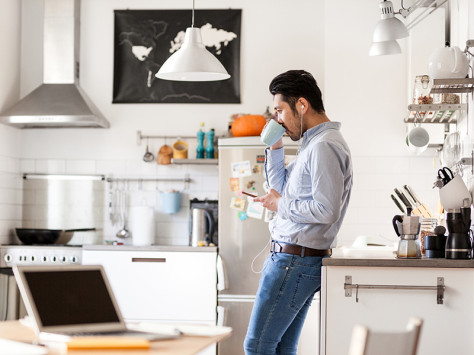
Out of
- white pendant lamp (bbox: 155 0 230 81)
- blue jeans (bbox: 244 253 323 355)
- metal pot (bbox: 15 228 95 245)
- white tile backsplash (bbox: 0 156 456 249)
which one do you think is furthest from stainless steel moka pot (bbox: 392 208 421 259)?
metal pot (bbox: 15 228 95 245)

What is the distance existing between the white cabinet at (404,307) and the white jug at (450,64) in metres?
1.04

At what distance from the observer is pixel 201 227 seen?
5.80m

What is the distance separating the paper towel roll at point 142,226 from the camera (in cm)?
594

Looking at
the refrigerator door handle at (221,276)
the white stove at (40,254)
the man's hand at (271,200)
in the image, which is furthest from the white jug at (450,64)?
the white stove at (40,254)

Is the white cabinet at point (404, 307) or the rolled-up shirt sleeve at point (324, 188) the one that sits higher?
the rolled-up shirt sleeve at point (324, 188)

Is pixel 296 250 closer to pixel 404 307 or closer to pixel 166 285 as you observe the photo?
pixel 404 307

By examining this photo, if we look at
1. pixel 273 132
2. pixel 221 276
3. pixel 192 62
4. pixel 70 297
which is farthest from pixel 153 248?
pixel 70 297

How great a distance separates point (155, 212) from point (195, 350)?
4483mm

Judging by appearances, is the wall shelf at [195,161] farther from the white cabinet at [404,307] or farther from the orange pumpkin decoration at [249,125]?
the white cabinet at [404,307]

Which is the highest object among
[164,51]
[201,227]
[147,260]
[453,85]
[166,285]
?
[164,51]

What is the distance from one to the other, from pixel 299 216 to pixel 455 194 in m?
1.03

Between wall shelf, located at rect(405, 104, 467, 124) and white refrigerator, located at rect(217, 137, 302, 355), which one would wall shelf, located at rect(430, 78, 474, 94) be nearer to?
wall shelf, located at rect(405, 104, 467, 124)

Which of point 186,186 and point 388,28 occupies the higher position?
point 388,28

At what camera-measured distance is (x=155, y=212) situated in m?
6.21
